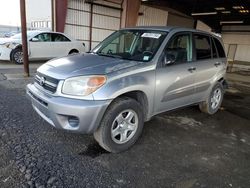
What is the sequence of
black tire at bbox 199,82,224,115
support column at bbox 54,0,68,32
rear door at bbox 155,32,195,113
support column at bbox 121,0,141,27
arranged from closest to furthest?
rear door at bbox 155,32,195,113
black tire at bbox 199,82,224,115
support column at bbox 54,0,68,32
support column at bbox 121,0,141,27

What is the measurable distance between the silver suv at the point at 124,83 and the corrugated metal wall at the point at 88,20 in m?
10.5

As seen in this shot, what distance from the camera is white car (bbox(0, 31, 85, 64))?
30.5ft

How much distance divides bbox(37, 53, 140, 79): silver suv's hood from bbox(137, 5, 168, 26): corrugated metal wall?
14.9m

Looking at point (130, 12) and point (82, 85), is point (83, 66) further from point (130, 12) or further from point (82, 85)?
point (130, 12)

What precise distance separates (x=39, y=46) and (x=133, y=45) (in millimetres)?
7544

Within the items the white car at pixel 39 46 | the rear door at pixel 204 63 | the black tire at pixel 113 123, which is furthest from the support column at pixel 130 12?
the black tire at pixel 113 123

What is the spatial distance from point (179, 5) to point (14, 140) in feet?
55.3

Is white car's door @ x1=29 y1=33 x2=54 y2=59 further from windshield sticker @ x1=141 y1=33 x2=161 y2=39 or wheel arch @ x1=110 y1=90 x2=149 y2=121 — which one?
wheel arch @ x1=110 y1=90 x2=149 y2=121

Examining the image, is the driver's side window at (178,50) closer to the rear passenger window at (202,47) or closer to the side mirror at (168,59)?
the side mirror at (168,59)

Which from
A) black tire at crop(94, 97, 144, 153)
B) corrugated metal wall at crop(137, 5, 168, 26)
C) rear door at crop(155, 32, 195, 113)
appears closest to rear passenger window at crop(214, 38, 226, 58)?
rear door at crop(155, 32, 195, 113)

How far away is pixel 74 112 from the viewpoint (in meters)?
2.54

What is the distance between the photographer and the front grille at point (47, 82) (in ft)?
9.04

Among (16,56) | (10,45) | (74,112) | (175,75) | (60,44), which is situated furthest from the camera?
(60,44)

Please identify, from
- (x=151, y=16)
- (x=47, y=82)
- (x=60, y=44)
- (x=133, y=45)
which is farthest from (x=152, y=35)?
(x=151, y=16)
